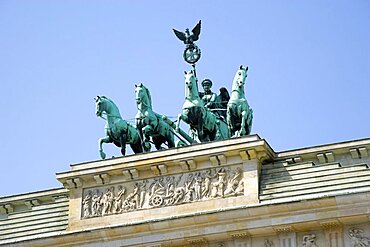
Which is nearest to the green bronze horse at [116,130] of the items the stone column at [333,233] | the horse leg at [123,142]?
the horse leg at [123,142]

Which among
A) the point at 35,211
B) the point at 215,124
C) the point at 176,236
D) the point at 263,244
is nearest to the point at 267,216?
the point at 263,244

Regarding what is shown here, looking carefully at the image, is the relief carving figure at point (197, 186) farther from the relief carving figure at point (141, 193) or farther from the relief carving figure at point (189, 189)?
the relief carving figure at point (141, 193)

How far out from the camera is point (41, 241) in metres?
33.2

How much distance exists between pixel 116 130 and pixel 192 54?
3912mm

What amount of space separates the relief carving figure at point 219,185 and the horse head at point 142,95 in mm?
3933

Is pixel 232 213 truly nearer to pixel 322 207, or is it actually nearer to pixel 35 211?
pixel 322 207

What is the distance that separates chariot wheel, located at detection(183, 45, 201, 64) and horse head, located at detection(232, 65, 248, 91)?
3.16m

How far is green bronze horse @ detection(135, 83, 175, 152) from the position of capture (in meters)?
34.5

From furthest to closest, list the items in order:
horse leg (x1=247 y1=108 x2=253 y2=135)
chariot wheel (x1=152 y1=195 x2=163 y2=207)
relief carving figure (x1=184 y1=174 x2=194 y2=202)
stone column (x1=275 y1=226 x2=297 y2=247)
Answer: horse leg (x1=247 y1=108 x2=253 y2=135) < chariot wheel (x1=152 y1=195 x2=163 y2=207) < relief carving figure (x1=184 y1=174 x2=194 y2=202) < stone column (x1=275 y1=226 x2=297 y2=247)

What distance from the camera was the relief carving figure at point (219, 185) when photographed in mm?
31969

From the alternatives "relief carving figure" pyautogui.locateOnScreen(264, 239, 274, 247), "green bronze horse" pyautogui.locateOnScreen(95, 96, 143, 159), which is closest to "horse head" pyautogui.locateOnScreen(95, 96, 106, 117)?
"green bronze horse" pyautogui.locateOnScreen(95, 96, 143, 159)

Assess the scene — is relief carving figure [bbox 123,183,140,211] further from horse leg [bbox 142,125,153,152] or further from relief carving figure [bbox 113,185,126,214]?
horse leg [bbox 142,125,153,152]

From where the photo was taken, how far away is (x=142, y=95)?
114ft

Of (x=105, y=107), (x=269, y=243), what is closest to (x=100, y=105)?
(x=105, y=107)
